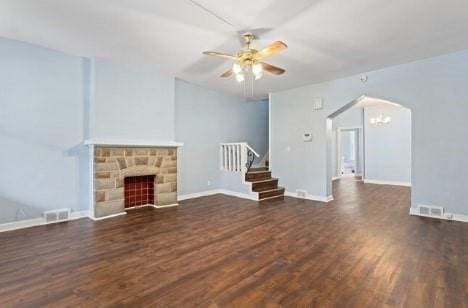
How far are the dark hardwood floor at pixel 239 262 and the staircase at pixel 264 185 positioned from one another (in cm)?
161

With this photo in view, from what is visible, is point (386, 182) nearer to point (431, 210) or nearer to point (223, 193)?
point (431, 210)

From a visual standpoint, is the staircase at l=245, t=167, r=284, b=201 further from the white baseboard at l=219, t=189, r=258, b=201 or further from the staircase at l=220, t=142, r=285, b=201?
the white baseboard at l=219, t=189, r=258, b=201

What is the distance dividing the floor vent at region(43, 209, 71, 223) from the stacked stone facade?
48 centimetres

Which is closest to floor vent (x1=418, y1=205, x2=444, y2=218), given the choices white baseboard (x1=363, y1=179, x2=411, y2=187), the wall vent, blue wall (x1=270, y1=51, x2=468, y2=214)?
blue wall (x1=270, y1=51, x2=468, y2=214)

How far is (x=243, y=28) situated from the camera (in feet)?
10.9

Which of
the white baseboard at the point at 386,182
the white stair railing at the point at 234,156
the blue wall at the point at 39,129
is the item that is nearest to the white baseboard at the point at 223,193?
the white stair railing at the point at 234,156

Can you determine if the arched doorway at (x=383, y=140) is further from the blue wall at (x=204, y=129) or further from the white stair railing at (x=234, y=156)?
the white stair railing at (x=234, y=156)

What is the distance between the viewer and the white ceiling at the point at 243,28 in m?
2.85

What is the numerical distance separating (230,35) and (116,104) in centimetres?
261

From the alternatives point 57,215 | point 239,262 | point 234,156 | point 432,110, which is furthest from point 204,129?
point 432,110

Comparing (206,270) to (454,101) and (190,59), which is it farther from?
(454,101)

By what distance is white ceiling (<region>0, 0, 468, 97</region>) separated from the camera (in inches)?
112

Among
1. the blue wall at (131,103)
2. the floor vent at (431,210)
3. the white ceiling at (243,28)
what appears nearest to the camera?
the white ceiling at (243,28)

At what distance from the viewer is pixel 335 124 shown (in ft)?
32.9
